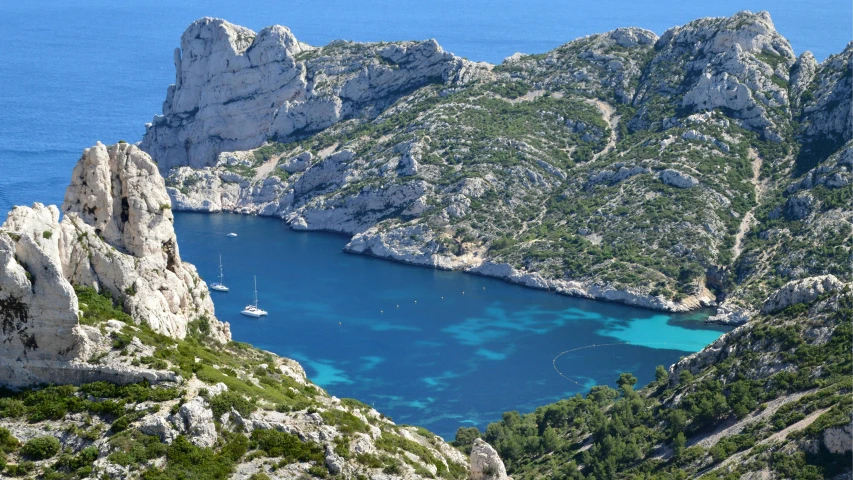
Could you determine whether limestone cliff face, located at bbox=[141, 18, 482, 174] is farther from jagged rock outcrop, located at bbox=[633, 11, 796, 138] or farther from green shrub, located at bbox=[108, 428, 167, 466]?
green shrub, located at bbox=[108, 428, 167, 466]

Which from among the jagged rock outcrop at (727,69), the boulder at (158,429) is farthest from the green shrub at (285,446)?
the jagged rock outcrop at (727,69)

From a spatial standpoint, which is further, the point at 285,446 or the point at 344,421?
the point at 344,421

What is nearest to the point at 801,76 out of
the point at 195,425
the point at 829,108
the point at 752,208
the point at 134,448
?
the point at 829,108

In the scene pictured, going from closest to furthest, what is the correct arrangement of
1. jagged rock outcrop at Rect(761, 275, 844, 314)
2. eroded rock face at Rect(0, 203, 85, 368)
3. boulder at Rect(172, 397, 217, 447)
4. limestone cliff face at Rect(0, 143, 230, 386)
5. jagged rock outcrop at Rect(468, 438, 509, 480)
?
1. boulder at Rect(172, 397, 217, 447)
2. eroded rock face at Rect(0, 203, 85, 368)
3. limestone cliff face at Rect(0, 143, 230, 386)
4. jagged rock outcrop at Rect(468, 438, 509, 480)
5. jagged rock outcrop at Rect(761, 275, 844, 314)

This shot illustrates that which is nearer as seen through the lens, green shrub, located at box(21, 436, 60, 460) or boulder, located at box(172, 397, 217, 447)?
green shrub, located at box(21, 436, 60, 460)

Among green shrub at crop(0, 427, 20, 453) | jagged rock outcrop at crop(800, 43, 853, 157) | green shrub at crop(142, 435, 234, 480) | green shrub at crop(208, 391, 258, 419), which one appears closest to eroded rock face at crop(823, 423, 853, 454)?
green shrub at crop(208, 391, 258, 419)

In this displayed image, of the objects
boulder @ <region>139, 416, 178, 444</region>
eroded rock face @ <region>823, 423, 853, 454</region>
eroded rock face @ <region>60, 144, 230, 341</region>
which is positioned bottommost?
boulder @ <region>139, 416, 178, 444</region>

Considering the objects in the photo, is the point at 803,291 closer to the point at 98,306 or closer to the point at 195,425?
the point at 195,425
